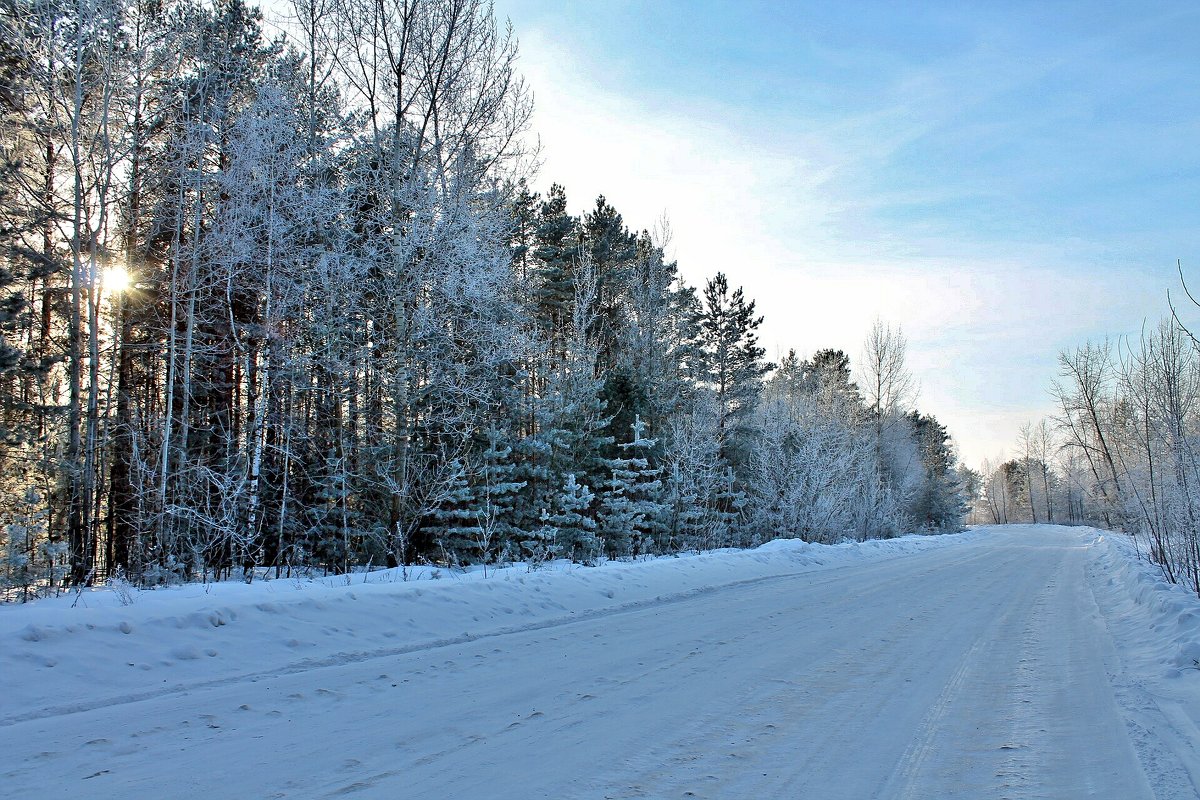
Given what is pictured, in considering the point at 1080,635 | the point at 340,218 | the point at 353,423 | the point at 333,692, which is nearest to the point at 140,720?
the point at 333,692

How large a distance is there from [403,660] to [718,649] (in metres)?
2.91

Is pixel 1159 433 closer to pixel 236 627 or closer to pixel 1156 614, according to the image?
pixel 1156 614

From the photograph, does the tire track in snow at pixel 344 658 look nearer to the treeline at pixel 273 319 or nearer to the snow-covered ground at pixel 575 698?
the snow-covered ground at pixel 575 698

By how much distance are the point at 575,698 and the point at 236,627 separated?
11.8 feet

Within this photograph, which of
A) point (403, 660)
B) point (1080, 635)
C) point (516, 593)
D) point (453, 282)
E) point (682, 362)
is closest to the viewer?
point (403, 660)

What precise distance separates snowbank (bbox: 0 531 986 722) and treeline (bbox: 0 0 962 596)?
375 centimetres

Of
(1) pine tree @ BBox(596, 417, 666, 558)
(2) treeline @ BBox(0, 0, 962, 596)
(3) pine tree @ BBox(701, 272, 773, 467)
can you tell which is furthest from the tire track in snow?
(3) pine tree @ BBox(701, 272, 773, 467)

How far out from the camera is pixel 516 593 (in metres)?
9.23

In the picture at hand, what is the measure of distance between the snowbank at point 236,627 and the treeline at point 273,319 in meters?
3.75

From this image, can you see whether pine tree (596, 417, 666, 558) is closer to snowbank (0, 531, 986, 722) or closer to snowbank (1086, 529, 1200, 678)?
snowbank (0, 531, 986, 722)

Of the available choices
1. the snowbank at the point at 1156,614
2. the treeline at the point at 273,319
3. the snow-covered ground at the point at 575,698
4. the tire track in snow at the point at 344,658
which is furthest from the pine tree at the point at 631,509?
the snowbank at the point at 1156,614

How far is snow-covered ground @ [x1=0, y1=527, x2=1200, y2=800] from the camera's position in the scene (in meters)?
3.46

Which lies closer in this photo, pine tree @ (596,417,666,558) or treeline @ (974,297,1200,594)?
treeline @ (974,297,1200,594)

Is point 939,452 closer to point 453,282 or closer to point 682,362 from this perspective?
point 682,362
